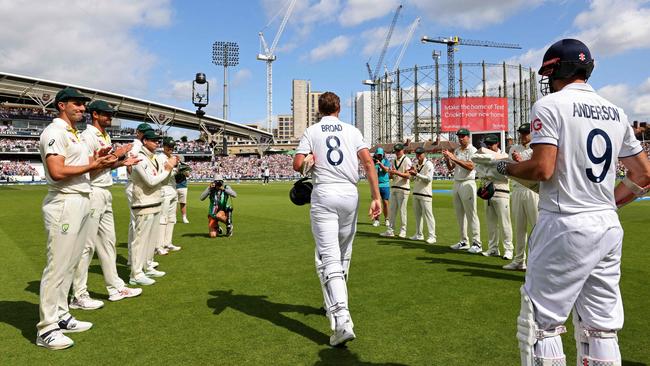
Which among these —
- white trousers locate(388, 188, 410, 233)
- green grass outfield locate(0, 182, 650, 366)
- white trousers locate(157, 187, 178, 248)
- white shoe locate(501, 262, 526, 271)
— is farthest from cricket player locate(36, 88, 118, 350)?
white trousers locate(388, 188, 410, 233)

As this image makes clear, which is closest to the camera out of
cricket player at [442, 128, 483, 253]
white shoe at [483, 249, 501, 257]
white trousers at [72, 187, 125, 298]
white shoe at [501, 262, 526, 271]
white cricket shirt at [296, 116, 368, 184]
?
white cricket shirt at [296, 116, 368, 184]

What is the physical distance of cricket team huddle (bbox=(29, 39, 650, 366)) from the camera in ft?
8.02

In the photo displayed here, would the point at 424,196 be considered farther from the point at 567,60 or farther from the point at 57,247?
the point at 57,247

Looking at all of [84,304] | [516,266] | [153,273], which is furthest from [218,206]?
[516,266]

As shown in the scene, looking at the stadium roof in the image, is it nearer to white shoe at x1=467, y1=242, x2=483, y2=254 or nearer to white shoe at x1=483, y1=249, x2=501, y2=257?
white shoe at x1=467, y1=242, x2=483, y2=254

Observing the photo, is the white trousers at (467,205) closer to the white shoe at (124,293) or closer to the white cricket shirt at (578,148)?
the white cricket shirt at (578,148)

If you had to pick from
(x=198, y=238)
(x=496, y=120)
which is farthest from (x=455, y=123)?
(x=198, y=238)

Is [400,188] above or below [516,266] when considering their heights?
above

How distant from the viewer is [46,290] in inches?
164

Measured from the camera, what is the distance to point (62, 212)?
4180 mm

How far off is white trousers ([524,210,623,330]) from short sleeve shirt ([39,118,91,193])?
4.28m

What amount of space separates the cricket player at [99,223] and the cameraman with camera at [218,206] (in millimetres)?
5371

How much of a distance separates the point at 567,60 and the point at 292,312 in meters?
3.96

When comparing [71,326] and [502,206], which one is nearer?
[71,326]
